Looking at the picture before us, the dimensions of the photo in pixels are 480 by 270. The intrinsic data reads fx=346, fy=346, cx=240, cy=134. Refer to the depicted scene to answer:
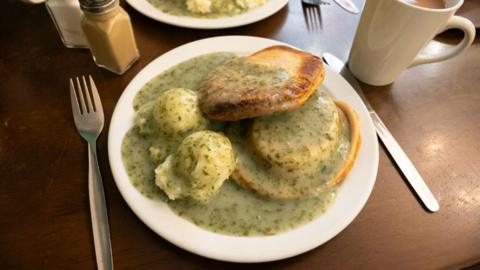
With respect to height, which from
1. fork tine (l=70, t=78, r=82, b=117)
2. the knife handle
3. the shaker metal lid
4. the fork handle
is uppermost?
the shaker metal lid

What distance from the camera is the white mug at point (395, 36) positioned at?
129 centimetres

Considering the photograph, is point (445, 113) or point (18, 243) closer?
point (18, 243)

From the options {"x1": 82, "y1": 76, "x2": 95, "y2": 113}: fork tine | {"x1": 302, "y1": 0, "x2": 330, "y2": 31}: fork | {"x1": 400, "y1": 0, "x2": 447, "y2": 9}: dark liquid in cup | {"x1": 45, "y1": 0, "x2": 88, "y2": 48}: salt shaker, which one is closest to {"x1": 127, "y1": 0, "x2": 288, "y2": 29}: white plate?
{"x1": 302, "y1": 0, "x2": 330, "y2": 31}: fork

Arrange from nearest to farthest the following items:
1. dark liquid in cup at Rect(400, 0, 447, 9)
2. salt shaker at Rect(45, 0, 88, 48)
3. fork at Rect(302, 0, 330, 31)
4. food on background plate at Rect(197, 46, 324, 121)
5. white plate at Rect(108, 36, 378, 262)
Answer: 1. white plate at Rect(108, 36, 378, 262)
2. food on background plate at Rect(197, 46, 324, 121)
3. dark liquid in cup at Rect(400, 0, 447, 9)
4. salt shaker at Rect(45, 0, 88, 48)
5. fork at Rect(302, 0, 330, 31)

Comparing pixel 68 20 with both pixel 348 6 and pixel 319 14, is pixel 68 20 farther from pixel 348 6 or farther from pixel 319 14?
pixel 348 6

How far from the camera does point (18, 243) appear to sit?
42.7 inches

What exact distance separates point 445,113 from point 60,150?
1586 mm

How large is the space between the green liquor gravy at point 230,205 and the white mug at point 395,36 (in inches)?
21.5

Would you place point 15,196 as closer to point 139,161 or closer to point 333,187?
point 139,161

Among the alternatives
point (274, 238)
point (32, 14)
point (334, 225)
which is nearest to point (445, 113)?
point (334, 225)

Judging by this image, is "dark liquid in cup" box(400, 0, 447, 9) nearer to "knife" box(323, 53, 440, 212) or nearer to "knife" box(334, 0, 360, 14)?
"knife" box(323, 53, 440, 212)

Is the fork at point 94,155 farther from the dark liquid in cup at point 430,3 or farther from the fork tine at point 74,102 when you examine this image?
the dark liquid in cup at point 430,3

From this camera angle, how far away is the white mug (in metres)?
1.29

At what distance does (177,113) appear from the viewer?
3.92 feet
